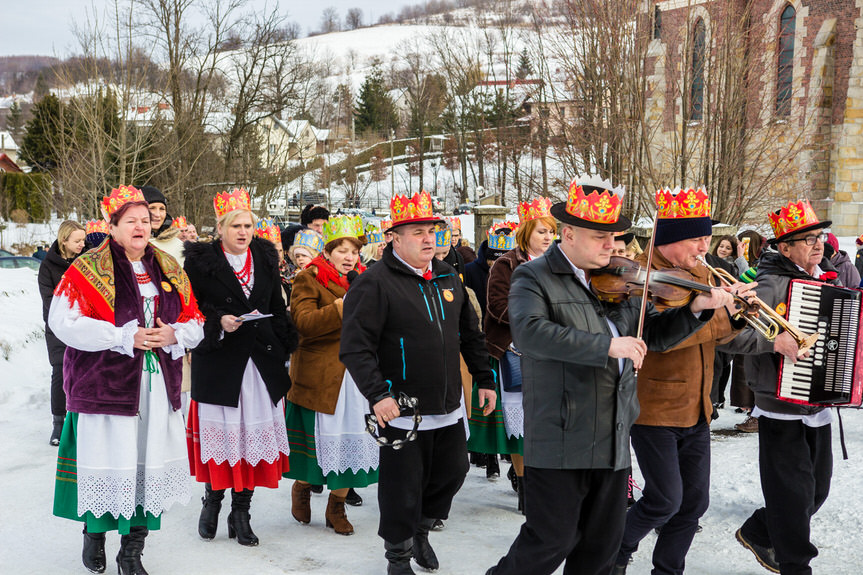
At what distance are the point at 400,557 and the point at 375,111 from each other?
69807mm

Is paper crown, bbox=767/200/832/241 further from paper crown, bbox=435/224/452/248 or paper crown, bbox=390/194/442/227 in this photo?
paper crown, bbox=435/224/452/248

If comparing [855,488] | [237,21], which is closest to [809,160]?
[237,21]

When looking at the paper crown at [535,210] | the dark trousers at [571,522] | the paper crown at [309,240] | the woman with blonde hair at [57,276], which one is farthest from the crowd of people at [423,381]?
the woman with blonde hair at [57,276]

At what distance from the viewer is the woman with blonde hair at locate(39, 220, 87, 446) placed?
777 centimetres

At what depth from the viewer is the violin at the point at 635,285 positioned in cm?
372

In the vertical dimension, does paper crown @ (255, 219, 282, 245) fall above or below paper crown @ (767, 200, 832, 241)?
below

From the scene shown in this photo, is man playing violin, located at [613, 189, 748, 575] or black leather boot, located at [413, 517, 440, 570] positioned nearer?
man playing violin, located at [613, 189, 748, 575]

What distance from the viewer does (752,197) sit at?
1240cm

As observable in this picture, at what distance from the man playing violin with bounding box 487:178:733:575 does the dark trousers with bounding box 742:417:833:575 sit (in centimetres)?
121

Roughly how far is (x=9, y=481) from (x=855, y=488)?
645cm

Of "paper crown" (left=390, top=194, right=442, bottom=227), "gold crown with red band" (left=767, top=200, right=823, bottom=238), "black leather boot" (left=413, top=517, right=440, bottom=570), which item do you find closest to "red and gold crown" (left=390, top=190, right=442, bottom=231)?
"paper crown" (left=390, top=194, right=442, bottom=227)

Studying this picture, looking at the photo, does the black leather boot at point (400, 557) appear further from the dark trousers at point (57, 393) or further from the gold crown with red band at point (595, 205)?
the dark trousers at point (57, 393)

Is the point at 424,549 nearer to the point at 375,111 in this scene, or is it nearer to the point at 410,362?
the point at 410,362

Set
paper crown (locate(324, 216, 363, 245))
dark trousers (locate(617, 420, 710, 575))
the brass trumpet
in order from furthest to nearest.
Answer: paper crown (locate(324, 216, 363, 245))
dark trousers (locate(617, 420, 710, 575))
the brass trumpet
